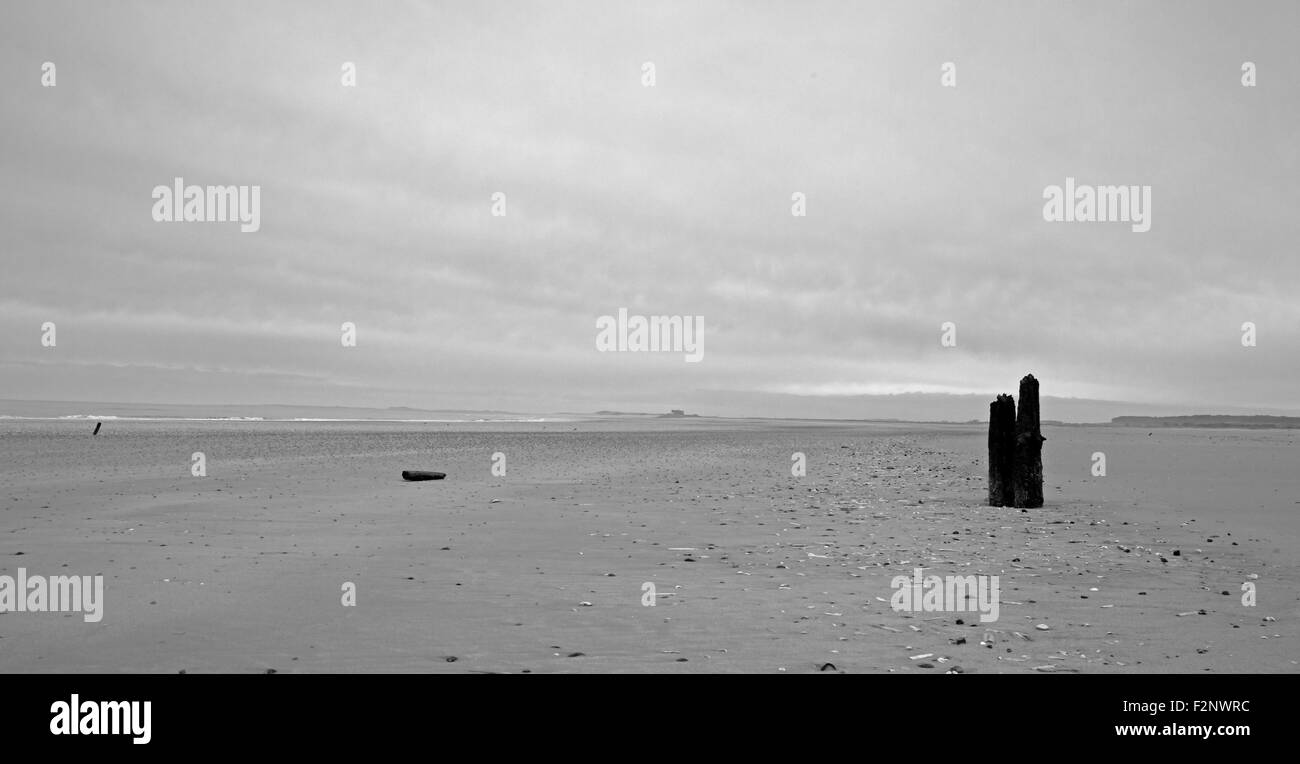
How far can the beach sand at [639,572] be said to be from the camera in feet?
23.8

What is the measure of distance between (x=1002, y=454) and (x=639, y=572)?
35.1 feet

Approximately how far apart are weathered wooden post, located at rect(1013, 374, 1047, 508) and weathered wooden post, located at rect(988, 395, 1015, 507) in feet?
0.39

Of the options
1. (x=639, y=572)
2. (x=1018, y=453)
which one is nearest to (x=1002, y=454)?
(x=1018, y=453)

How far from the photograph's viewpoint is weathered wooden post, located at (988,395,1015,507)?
59.3ft

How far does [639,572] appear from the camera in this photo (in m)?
11.0

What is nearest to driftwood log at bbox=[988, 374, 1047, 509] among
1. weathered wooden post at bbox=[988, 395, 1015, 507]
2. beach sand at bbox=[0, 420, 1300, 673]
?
weathered wooden post at bbox=[988, 395, 1015, 507]

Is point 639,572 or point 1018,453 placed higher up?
point 1018,453

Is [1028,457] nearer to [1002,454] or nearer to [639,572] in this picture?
[1002,454]

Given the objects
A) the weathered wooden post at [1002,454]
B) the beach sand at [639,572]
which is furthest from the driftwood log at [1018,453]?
the beach sand at [639,572]

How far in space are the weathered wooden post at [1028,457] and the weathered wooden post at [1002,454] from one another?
12 centimetres

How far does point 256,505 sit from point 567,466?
13830 mm
